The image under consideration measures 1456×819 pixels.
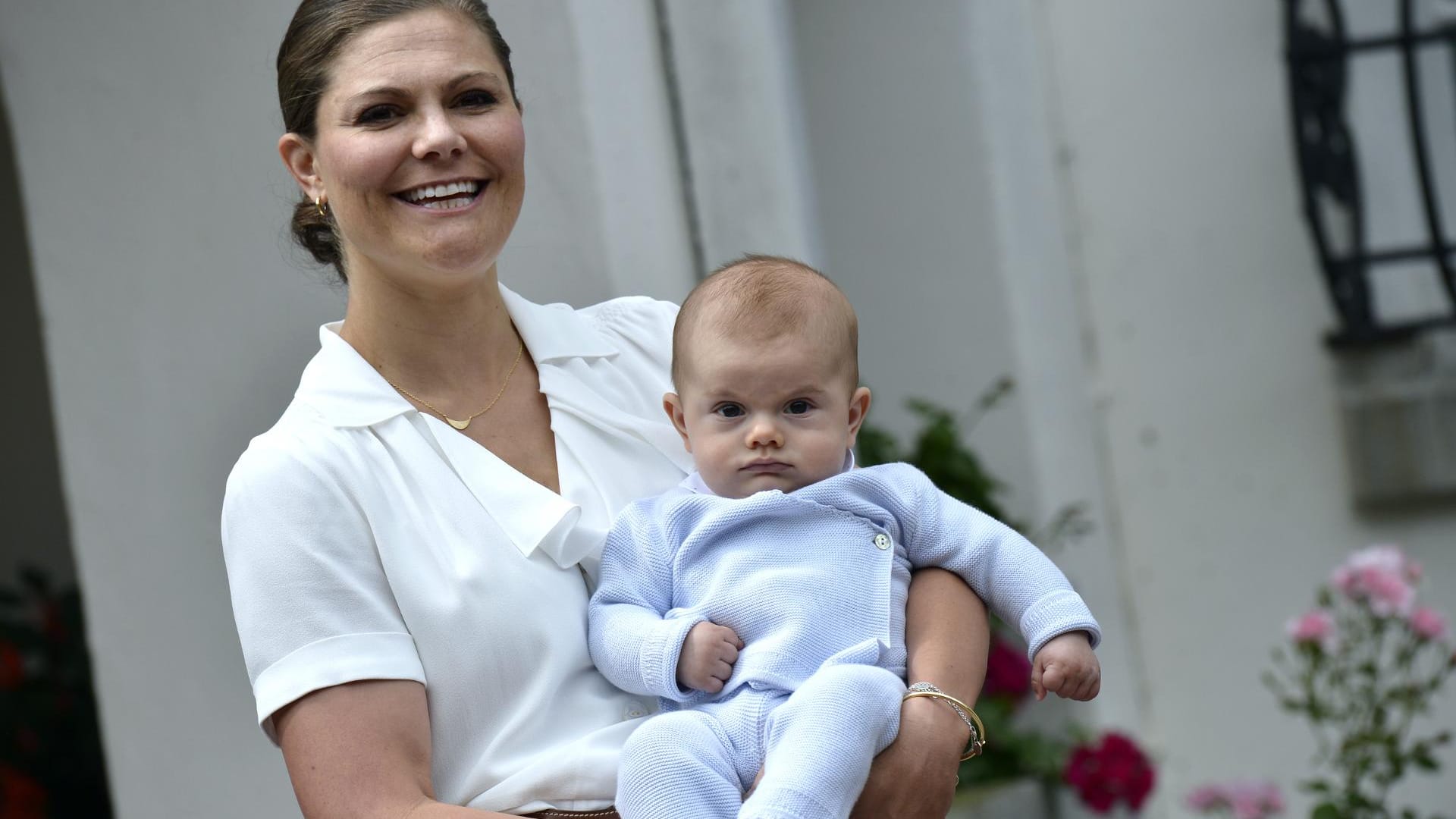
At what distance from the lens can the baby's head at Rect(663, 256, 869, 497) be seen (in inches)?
72.6

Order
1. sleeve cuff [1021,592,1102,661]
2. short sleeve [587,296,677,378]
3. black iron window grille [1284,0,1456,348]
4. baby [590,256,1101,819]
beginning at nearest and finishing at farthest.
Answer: baby [590,256,1101,819], sleeve cuff [1021,592,1102,661], short sleeve [587,296,677,378], black iron window grille [1284,0,1456,348]

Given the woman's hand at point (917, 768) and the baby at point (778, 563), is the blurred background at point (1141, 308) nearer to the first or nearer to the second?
the baby at point (778, 563)

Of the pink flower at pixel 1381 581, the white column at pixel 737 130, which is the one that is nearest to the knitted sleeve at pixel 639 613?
the white column at pixel 737 130

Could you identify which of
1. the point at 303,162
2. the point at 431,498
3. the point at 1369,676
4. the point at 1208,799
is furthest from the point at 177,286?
the point at 1369,676

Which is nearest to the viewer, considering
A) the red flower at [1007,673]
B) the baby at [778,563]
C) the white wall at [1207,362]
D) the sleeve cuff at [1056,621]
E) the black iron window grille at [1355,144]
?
the baby at [778,563]

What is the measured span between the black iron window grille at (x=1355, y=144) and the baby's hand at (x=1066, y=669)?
113 inches

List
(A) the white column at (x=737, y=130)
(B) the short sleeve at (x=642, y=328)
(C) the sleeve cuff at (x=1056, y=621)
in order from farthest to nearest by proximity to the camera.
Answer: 1. (A) the white column at (x=737, y=130)
2. (B) the short sleeve at (x=642, y=328)
3. (C) the sleeve cuff at (x=1056, y=621)

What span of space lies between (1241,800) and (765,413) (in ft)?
8.40

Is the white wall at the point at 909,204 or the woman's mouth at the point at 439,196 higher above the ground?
the woman's mouth at the point at 439,196

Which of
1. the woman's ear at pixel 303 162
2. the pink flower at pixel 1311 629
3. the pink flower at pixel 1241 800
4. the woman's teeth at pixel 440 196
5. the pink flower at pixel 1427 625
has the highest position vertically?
the woman's ear at pixel 303 162

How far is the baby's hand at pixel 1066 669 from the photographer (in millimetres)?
1755

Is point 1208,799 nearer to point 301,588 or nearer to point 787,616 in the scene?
point 787,616


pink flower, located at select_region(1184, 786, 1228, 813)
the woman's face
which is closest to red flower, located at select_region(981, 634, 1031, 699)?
pink flower, located at select_region(1184, 786, 1228, 813)

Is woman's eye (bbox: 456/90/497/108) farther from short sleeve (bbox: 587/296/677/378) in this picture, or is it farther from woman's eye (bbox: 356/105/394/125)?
short sleeve (bbox: 587/296/677/378)
